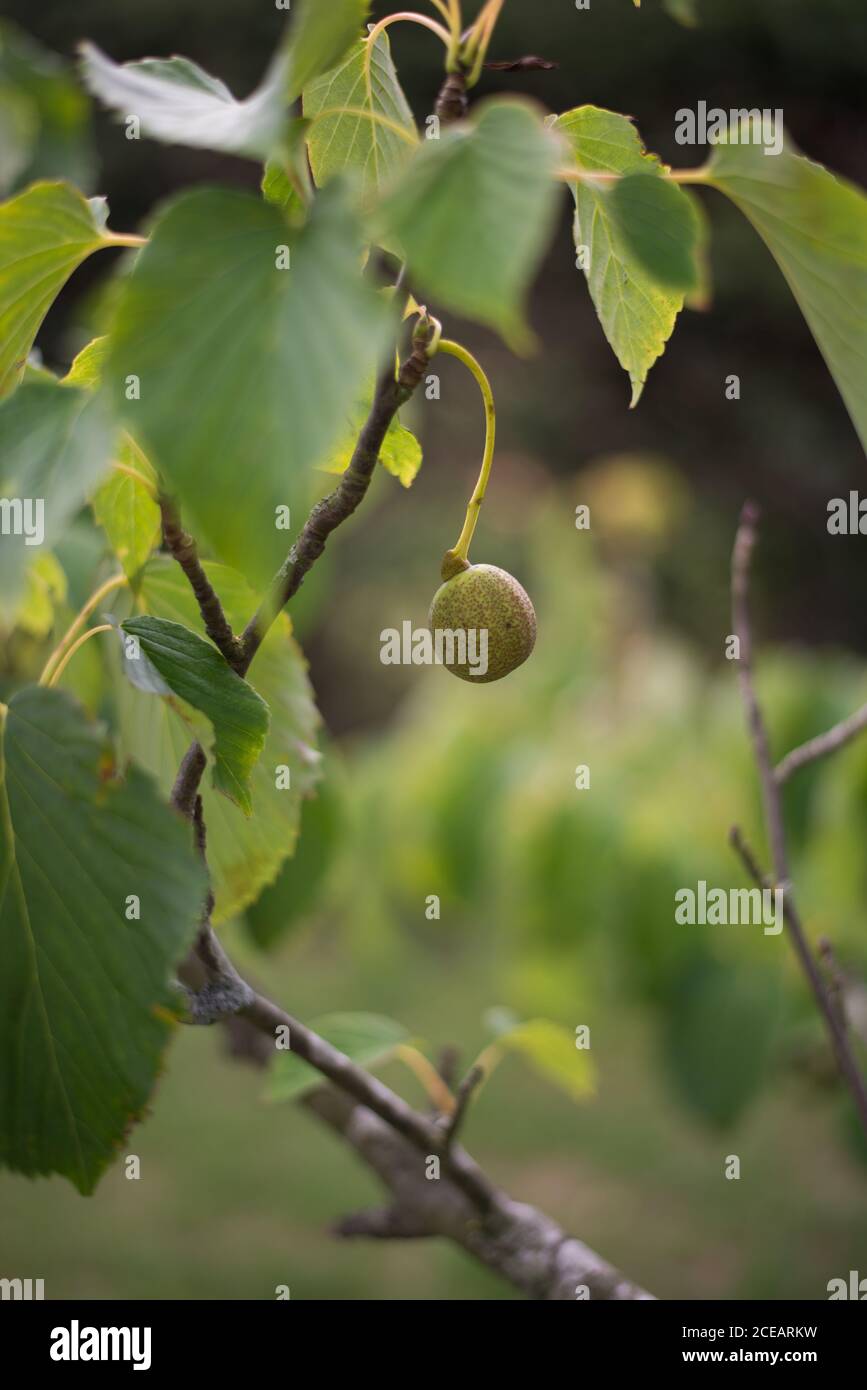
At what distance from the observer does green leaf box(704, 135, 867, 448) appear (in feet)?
0.86

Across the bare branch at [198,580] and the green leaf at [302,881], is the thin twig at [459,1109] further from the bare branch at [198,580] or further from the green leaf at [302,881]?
the green leaf at [302,881]

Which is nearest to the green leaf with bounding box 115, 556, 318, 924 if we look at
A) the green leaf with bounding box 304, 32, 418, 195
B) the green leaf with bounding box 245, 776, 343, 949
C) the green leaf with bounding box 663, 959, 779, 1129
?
the green leaf with bounding box 304, 32, 418, 195

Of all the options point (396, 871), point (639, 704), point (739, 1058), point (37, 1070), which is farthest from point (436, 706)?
point (37, 1070)

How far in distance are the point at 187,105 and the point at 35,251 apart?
0.05 metres

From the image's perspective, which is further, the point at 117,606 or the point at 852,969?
the point at 852,969

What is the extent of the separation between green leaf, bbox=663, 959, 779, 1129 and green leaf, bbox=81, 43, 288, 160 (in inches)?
39.8

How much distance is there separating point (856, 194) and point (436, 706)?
1.81 meters

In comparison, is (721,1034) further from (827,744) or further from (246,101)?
(246,101)

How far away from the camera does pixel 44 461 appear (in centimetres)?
25

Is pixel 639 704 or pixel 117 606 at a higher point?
pixel 639 704

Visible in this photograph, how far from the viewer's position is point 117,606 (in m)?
0.42

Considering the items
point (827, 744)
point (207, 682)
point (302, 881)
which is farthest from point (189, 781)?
point (302, 881)
